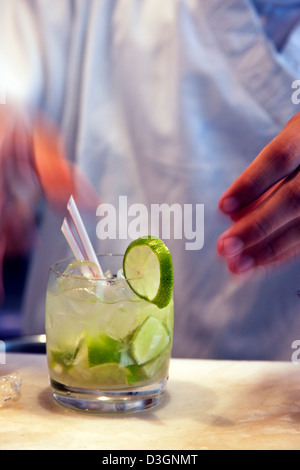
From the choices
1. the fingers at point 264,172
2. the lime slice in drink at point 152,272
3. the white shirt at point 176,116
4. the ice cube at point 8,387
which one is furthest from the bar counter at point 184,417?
the white shirt at point 176,116

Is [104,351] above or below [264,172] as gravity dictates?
below

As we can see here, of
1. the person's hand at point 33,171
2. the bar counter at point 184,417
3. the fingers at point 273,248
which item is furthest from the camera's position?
the person's hand at point 33,171

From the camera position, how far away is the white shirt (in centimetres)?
173

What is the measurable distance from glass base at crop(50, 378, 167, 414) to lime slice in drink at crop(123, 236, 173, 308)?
15 centimetres

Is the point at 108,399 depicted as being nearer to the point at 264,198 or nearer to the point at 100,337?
the point at 100,337

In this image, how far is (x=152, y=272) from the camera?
1.03 meters

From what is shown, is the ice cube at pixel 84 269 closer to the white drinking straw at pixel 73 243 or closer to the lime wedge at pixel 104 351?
the white drinking straw at pixel 73 243

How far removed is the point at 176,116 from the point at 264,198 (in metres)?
0.52

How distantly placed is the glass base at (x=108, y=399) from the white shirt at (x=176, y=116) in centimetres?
70

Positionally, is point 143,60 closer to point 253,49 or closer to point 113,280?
point 253,49

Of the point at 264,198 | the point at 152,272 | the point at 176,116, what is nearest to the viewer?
the point at 152,272

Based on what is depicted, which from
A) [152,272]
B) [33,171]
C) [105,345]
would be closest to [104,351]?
[105,345]

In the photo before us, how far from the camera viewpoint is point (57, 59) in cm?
179

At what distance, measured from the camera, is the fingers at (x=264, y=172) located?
4.00 feet
